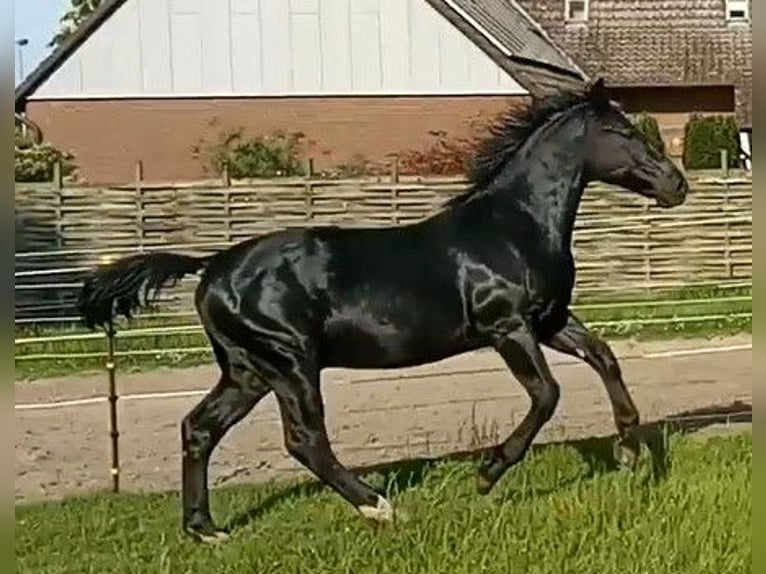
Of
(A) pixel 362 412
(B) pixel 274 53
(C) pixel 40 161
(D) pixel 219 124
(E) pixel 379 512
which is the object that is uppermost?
(B) pixel 274 53

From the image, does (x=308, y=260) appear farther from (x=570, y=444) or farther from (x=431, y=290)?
(x=570, y=444)

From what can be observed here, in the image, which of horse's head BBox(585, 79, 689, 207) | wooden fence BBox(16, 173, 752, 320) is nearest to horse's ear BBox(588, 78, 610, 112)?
horse's head BBox(585, 79, 689, 207)

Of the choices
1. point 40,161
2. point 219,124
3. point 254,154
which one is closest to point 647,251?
point 254,154

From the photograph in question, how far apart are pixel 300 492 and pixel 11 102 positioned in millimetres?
4338

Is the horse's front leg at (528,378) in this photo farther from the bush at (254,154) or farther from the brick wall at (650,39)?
the brick wall at (650,39)

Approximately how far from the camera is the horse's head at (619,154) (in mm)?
6520

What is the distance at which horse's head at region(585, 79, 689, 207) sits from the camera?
21.4ft

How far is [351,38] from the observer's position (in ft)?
81.9

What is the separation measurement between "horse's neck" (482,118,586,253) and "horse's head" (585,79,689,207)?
7cm

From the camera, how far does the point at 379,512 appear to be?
5.90m

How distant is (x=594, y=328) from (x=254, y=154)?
9.61 metres

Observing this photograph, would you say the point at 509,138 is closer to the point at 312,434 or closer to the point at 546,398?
the point at 546,398

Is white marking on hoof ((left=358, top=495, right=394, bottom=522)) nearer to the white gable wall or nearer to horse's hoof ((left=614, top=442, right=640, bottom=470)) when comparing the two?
horse's hoof ((left=614, top=442, right=640, bottom=470))

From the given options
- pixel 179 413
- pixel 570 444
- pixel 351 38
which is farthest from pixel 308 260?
pixel 351 38
